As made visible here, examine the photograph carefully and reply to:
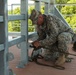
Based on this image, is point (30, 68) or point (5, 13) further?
point (30, 68)

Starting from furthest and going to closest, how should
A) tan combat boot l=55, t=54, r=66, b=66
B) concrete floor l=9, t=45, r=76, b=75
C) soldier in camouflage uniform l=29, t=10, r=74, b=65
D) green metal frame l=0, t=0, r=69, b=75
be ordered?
tan combat boot l=55, t=54, r=66, b=66
soldier in camouflage uniform l=29, t=10, r=74, b=65
concrete floor l=9, t=45, r=76, b=75
green metal frame l=0, t=0, r=69, b=75

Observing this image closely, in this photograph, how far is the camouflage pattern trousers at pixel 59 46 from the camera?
3.12m

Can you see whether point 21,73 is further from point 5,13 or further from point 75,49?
point 75,49

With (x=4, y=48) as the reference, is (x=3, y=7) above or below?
above

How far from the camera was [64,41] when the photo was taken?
122 inches

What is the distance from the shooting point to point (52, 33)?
3.07m

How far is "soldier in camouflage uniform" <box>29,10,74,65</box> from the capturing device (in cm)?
304

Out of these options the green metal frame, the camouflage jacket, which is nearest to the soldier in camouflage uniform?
the camouflage jacket

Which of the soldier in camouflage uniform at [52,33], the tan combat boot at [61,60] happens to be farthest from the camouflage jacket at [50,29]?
the tan combat boot at [61,60]

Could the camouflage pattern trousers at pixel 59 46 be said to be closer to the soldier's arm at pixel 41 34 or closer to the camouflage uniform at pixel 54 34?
the camouflage uniform at pixel 54 34

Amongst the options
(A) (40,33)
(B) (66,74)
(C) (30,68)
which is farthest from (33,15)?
(B) (66,74)

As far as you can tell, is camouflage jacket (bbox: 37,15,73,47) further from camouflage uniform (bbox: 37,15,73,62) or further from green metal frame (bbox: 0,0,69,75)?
green metal frame (bbox: 0,0,69,75)

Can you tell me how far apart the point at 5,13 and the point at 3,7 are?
0.07 m

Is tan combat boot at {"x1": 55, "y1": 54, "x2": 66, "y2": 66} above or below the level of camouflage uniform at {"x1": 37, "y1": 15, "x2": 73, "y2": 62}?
below
